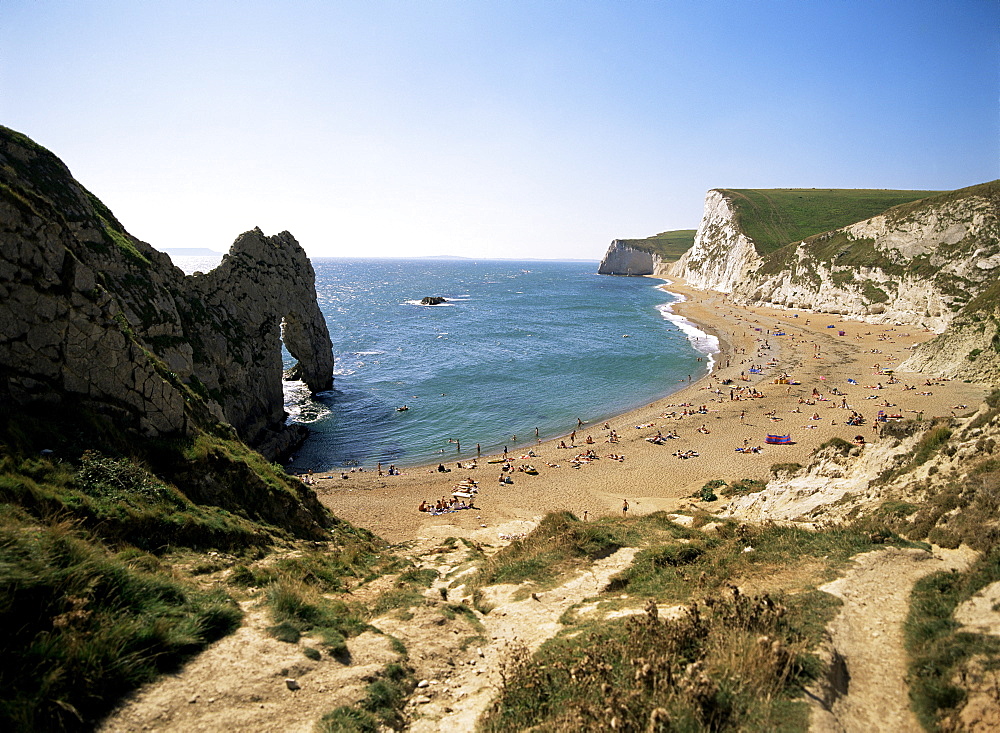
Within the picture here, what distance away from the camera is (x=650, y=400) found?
1839 inches

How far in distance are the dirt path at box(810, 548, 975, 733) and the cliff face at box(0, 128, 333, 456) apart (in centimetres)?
1617

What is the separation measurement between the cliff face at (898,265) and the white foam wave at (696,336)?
2072 cm

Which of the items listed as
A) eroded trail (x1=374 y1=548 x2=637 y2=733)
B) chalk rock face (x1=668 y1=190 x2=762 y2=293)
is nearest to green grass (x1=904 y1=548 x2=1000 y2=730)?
eroded trail (x1=374 y1=548 x2=637 y2=733)

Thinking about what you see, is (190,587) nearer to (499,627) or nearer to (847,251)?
(499,627)

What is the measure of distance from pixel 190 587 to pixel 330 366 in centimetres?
4291

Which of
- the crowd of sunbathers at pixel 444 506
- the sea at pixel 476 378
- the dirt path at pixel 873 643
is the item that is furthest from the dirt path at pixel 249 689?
the sea at pixel 476 378

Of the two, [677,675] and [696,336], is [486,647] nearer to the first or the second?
[677,675]

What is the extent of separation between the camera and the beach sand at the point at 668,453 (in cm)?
2534

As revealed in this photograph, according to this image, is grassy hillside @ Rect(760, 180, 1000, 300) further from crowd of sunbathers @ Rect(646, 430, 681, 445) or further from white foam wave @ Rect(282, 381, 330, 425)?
white foam wave @ Rect(282, 381, 330, 425)

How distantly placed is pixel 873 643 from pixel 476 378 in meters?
47.1

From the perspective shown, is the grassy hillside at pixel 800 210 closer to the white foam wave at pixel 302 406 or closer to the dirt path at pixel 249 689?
the white foam wave at pixel 302 406

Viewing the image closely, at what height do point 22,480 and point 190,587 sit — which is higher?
point 22,480

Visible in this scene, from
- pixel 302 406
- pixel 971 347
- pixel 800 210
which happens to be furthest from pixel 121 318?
pixel 800 210

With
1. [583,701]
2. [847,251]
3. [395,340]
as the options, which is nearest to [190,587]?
[583,701]
